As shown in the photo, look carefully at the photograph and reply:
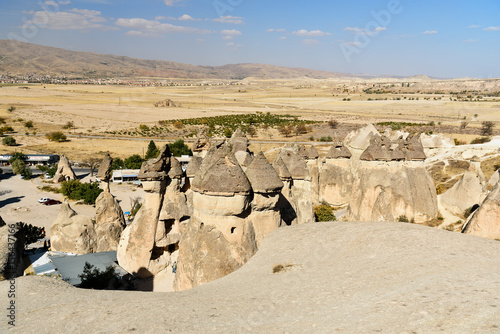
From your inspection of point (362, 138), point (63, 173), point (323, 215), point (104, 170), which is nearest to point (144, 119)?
point (63, 173)

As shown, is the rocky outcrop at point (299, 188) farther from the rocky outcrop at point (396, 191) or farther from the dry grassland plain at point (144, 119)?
the dry grassland plain at point (144, 119)

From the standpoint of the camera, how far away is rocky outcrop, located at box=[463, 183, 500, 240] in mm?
12133

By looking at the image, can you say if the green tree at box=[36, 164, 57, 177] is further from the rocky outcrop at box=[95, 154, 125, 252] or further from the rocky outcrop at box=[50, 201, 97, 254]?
the rocky outcrop at box=[95, 154, 125, 252]

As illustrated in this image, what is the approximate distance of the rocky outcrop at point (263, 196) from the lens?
1075cm

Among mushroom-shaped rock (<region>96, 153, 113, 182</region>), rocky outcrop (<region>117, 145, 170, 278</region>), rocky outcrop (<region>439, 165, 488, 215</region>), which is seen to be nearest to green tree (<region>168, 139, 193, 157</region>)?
mushroom-shaped rock (<region>96, 153, 113, 182</region>)

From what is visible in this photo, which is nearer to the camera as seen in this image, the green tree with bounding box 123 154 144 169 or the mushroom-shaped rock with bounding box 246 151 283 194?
the mushroom-shaped rock with bounding box 246 151 283 194

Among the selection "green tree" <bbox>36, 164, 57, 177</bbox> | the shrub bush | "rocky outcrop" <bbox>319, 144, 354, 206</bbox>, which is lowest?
"green tree" <bbox>36, 164, 57, 177</bbox>

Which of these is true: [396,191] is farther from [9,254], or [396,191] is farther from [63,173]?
[63,173]

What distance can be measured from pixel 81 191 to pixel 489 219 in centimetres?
3272

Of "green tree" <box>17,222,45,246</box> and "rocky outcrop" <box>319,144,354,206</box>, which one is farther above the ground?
"rocky outcrop" <box>319,144,354,206</box>

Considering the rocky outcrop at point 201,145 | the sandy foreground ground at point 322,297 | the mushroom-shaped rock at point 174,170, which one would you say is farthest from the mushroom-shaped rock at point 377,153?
the mushroom-shaped rock at point 174,170

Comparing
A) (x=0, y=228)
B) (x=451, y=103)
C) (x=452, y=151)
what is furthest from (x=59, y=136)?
(x=451, y=103)


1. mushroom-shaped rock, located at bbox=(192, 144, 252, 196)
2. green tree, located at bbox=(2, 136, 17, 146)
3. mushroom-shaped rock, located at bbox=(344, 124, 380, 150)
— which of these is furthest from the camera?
green tree, located at bbox=(2, 136, 17, 146)

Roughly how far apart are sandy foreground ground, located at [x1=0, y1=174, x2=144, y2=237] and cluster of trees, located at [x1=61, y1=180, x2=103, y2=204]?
0.64 meters
